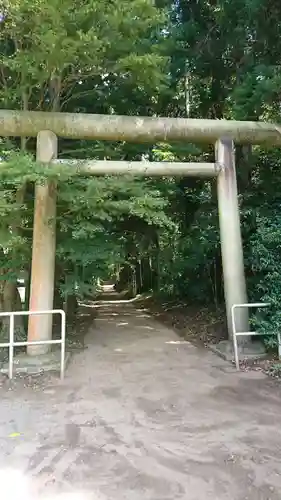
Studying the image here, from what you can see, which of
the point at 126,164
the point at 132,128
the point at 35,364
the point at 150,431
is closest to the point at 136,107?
the point at 132,128

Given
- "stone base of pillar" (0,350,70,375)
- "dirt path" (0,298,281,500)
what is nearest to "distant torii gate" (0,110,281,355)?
"stone base of pillar" (0,350,70,375)

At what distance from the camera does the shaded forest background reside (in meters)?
6.05

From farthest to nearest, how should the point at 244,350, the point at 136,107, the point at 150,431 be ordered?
1. the point at 136,107
2. the point at 244,350
3. the point at 150,431

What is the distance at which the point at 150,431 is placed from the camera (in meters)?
3.74

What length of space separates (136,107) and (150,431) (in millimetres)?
7258

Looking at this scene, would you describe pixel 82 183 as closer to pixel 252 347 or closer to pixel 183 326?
pixel 252 347

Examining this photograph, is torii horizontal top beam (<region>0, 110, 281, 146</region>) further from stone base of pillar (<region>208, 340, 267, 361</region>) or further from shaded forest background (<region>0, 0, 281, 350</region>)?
stone base of pillar (<region>208, 340, 267, 361</region>)

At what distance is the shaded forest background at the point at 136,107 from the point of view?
6.05m

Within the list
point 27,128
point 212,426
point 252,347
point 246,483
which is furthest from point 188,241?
point 246,483

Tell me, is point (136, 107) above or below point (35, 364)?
above

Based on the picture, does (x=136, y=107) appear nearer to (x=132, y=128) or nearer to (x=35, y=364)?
(x=132, y=128)

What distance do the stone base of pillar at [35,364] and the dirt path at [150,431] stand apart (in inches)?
10.1

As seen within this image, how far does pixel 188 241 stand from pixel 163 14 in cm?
542

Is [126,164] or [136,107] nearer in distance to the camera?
[126,164]
